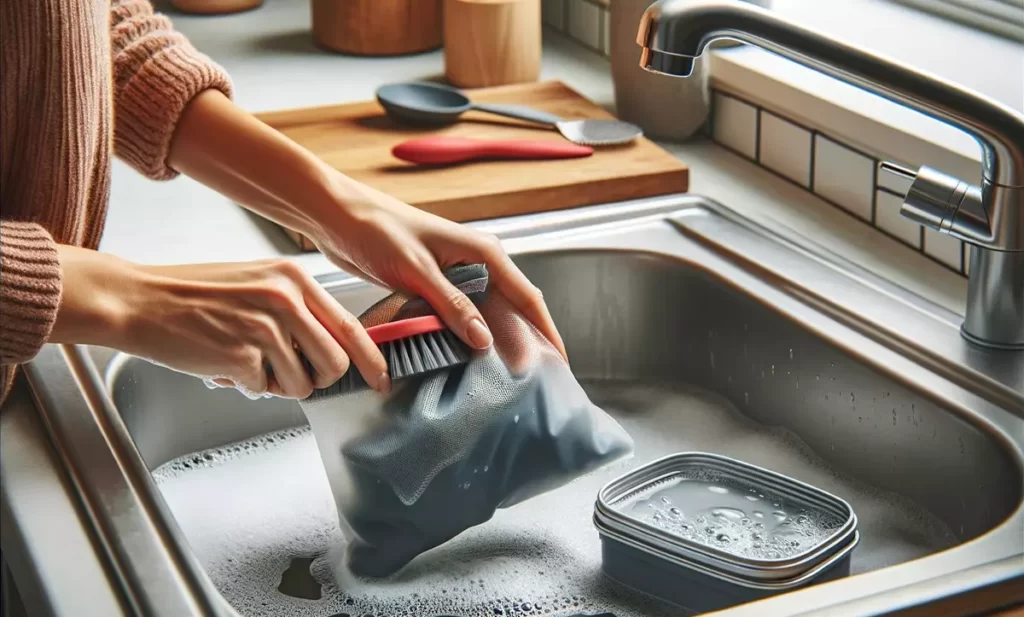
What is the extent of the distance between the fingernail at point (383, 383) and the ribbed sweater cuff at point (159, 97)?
32 cm

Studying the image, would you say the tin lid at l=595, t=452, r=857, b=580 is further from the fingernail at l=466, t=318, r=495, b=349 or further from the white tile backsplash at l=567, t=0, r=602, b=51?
the white tile backsplash at l=567, t=0, r=602, b=51

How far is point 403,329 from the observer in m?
0.79

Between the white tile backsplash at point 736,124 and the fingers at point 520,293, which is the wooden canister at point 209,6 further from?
the fingers at point 520,293

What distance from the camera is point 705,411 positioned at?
106 centimetres

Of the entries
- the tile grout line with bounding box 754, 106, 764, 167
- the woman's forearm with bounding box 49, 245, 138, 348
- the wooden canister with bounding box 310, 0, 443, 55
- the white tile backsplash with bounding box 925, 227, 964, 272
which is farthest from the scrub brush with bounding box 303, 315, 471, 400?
the wooden canister with bounding box 310, 0, 443, 55

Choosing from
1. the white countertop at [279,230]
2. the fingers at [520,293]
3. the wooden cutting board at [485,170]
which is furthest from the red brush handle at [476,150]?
the fingers at [520,293]

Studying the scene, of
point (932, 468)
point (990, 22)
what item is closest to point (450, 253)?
point (932, 468)

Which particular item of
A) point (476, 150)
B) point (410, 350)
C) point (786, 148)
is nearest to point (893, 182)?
point (786, 148)

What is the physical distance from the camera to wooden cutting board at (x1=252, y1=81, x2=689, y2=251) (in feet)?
3.77

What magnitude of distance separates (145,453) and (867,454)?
56cm

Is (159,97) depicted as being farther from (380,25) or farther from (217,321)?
(380,25)

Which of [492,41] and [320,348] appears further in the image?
[492,41]

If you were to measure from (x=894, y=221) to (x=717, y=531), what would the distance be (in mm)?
374

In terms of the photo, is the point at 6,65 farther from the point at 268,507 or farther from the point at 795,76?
the point at 795,76
